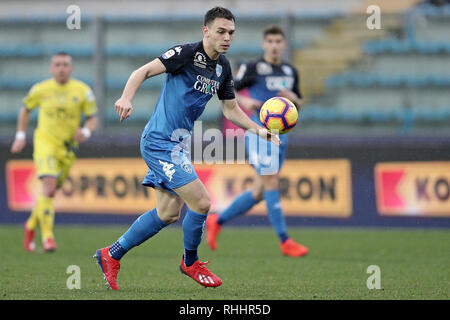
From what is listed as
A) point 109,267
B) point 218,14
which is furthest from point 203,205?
point 218,14

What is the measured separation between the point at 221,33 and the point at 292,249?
3.44 m

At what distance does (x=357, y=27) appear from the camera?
13469 millimetres

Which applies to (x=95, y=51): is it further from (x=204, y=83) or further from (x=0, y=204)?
(x=204, y=83)

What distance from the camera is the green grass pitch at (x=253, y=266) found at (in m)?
6.21

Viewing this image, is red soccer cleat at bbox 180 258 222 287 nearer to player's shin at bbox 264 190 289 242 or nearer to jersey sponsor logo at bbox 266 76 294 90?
player's shin at bbox 264 190 289 242

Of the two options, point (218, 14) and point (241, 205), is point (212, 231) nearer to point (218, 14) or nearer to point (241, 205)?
point (241, 205)

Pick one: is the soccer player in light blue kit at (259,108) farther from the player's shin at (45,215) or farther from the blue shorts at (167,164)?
the blue shorts at (167,164)

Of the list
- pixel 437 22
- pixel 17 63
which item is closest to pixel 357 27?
pixel 437 22

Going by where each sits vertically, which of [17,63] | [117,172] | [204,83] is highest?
[17,63]

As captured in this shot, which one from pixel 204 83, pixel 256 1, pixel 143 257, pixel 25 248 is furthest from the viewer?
pixel 256 1

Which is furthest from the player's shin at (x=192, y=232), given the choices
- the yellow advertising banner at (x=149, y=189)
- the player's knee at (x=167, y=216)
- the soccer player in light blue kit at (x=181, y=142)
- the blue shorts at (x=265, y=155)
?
the yellow advertising banner at (x=149, y=189)

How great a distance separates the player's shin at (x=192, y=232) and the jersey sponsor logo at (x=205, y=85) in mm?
981

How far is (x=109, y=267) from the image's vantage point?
6473mm
